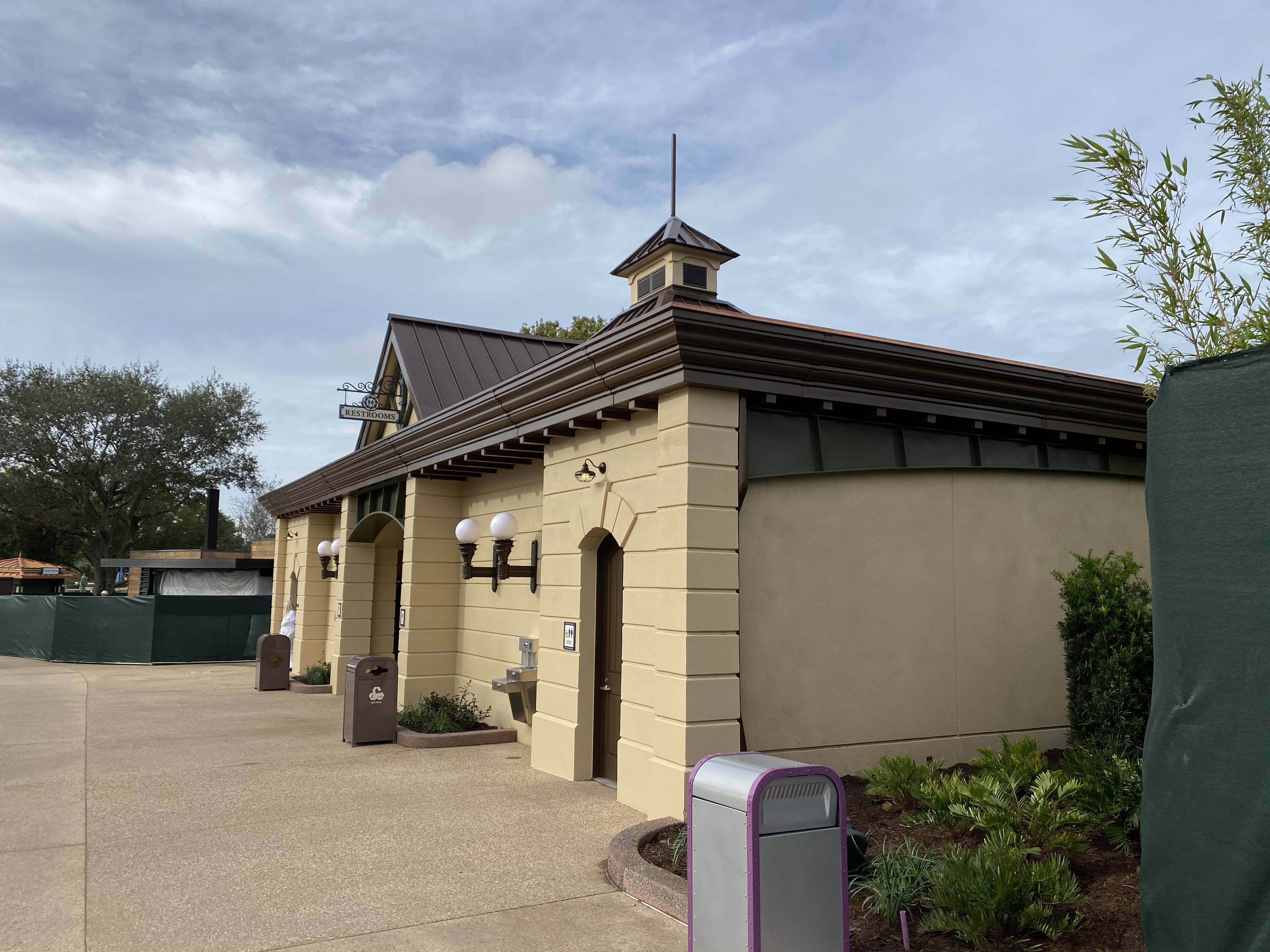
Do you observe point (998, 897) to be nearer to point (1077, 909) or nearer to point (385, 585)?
point (1077, 909)

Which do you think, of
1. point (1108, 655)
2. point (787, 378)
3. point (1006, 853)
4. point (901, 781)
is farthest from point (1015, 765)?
point (787, 378)

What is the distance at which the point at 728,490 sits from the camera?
7.44 m

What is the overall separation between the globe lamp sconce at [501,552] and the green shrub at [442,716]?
6.04 ft

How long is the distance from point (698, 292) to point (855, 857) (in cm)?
1404

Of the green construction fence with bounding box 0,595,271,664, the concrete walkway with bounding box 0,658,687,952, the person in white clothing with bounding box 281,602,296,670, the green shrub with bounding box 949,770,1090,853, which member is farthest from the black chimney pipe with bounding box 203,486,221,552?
the green shrub with bounding box 949,770,1090,853

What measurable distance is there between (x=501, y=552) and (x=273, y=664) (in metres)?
9.23

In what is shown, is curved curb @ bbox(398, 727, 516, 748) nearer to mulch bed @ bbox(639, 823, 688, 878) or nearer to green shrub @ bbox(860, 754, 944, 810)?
mulch bed @ bbox(639, 823, 688, 878)

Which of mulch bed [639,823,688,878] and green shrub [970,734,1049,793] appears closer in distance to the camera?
mulch bed [639,823,688,878]

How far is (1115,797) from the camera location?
5.73 m

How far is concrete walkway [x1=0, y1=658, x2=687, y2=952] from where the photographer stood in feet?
17.0

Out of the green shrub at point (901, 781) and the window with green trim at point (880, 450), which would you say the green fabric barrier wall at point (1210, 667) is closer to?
the green shrub at point (901, 781)

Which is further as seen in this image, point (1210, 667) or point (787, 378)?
point (787, 378)

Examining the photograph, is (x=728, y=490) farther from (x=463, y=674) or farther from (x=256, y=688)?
(x=256, y=688)

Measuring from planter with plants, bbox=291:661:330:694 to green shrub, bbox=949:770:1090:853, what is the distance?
13843mm
